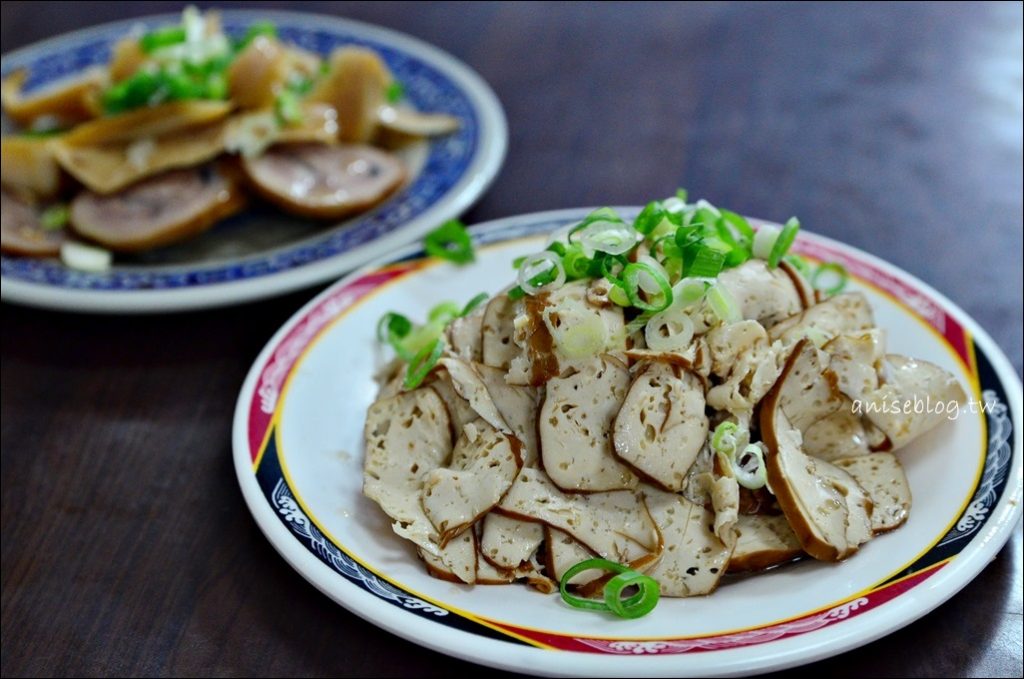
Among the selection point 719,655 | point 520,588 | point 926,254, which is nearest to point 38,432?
point 520,588

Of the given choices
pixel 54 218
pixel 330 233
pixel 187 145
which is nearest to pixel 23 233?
pixel 54 218

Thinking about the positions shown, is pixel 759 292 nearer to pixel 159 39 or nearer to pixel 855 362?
pixel 855 362

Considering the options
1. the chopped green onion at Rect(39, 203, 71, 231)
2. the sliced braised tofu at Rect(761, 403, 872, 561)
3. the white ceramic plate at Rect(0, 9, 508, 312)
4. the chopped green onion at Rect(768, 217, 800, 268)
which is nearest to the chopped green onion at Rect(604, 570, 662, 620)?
the sliced braised tofu at Rect(761, 403, 872, 561)

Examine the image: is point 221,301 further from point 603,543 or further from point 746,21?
point 746,21

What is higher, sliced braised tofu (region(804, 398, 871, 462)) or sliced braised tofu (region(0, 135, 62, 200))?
sliced braised tofu (region(804, 398, 871, 462))

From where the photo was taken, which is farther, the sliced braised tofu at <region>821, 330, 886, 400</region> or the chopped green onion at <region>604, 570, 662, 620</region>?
the sliced braised tofu at <region>821, 330, 886, 400</region>

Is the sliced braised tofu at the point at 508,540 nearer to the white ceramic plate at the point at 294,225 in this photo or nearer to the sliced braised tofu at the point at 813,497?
the sliced braised tofu at the point at 813,497

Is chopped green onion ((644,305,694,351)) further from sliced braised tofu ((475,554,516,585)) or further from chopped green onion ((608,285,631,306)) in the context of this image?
sliced braised tofu ((475,554,516,585))
